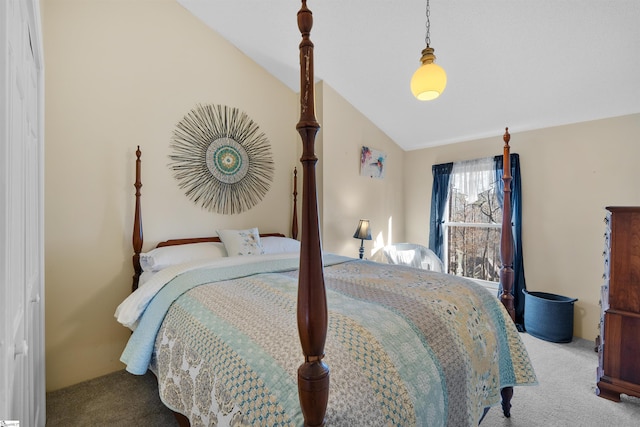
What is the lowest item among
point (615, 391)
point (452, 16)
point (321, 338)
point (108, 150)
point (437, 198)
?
point (615, 391)

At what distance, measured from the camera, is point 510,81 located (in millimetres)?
2516

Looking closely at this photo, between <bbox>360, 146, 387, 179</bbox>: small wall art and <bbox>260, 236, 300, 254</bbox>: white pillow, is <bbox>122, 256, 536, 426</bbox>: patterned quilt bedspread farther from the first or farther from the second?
<bbox>360, 146, 387, 179</bbox>: small wall art

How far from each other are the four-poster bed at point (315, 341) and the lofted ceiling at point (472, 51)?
67.9 inches

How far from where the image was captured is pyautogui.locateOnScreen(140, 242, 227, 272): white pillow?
2.19 metres

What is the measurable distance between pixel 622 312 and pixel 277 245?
2.60 m

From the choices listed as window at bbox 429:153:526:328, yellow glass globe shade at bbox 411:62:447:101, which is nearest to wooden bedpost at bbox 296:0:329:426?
yellow glass globe shade at bbox 411:62:447:101

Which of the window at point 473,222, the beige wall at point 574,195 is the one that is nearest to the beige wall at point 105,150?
the window at point 473,222

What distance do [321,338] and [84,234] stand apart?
235cm

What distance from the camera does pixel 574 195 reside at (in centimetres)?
281

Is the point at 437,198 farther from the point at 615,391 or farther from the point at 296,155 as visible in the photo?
the point at 615,391

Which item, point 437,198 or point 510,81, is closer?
point 510,81

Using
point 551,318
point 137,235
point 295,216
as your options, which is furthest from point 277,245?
point 551,318

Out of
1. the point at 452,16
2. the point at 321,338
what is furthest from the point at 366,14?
the point at 321,338

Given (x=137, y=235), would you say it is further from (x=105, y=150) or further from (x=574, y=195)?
(x=574, y=195)
